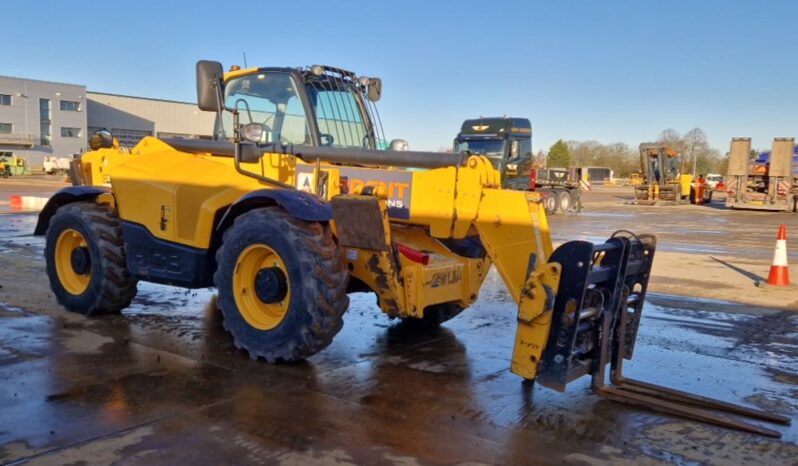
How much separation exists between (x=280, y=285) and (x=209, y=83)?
6.80 ft

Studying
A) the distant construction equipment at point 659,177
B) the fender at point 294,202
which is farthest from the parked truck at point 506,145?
the fender at point 294,202

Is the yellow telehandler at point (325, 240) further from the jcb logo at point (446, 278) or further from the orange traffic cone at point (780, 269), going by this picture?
the orange traffic cone at point (780, 269)

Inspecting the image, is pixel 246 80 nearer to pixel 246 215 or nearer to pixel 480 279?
pixel 246 215

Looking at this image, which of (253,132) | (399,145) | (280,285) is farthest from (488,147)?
(280,285)

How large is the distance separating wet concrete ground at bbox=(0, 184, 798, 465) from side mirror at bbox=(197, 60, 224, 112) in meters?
2.10

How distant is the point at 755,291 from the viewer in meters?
9.69

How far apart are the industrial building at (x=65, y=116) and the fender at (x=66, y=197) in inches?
2425

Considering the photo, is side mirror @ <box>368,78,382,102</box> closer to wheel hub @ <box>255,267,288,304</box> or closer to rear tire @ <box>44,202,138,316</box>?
wheel hub @ <box>255,267,288,304</box>

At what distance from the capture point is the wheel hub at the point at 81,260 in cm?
701

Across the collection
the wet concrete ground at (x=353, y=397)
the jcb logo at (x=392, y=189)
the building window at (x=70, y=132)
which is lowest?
the wet concrete ground at (x=353, y=397)

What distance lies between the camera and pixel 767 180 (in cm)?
3198

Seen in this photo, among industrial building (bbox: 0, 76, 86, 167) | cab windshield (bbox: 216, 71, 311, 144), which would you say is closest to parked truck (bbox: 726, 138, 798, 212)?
cab windshield (bbox: 216, 71, 311, 144)

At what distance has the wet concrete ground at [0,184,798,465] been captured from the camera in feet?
12.9

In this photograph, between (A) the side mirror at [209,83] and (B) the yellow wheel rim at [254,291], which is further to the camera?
(A) the side mirror at [209,83]
